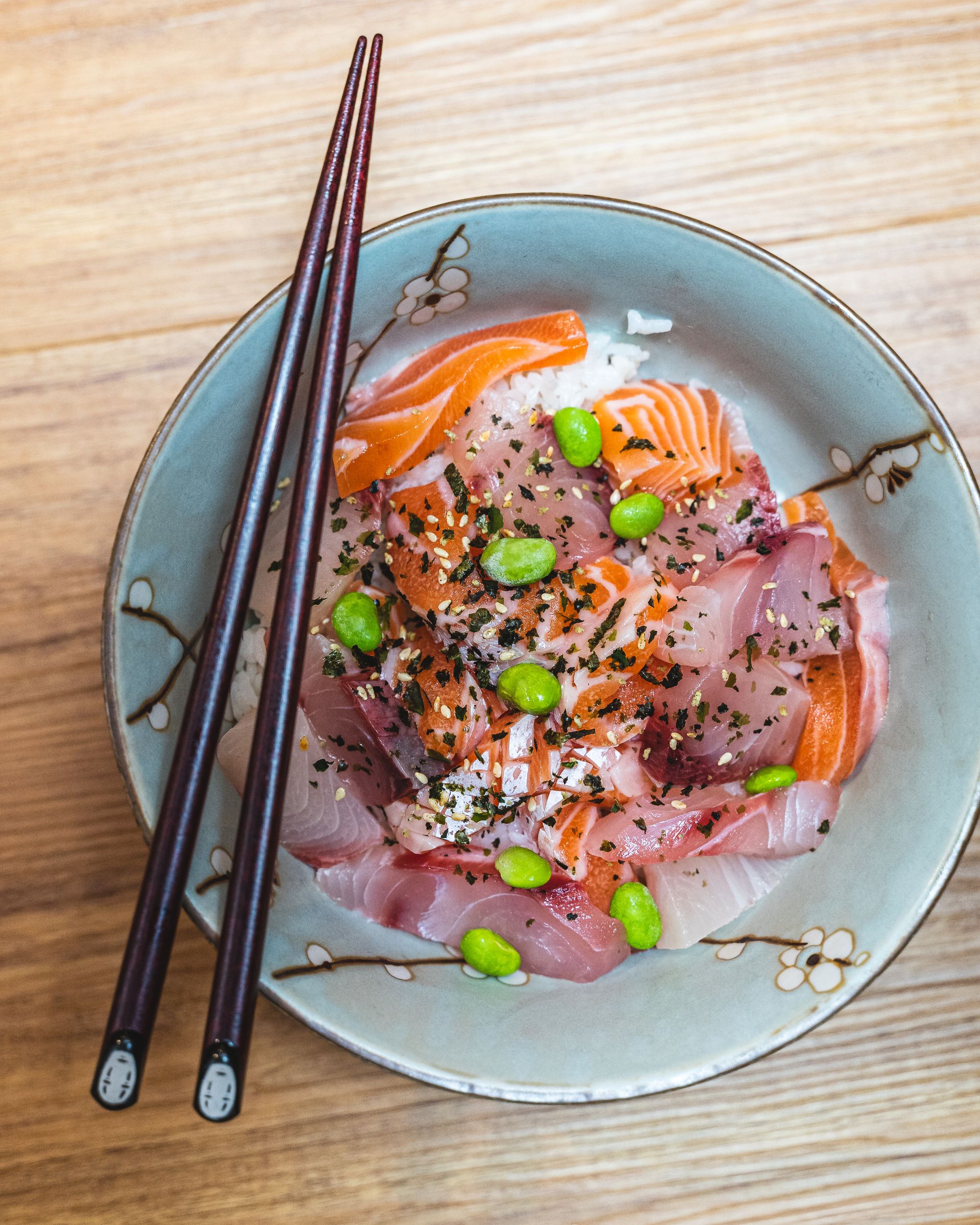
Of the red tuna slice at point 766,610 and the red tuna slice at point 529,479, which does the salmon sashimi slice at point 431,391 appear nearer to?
the red tuna slice at point 529,479

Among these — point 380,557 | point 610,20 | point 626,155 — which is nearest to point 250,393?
point 380,557

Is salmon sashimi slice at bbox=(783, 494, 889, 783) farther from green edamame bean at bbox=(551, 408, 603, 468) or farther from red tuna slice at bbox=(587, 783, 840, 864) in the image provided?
green edamame bean at bbox=(551, 408, 603, 468)

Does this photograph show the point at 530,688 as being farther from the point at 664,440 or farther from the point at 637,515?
the point at 664,440

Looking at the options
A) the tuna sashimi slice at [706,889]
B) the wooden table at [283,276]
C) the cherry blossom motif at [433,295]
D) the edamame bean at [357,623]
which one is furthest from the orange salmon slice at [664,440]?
the tuna sashimi slice at [706,889]

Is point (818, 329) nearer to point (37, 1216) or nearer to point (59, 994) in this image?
point (59, 994)

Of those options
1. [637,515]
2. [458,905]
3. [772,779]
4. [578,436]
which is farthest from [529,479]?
[458,905]

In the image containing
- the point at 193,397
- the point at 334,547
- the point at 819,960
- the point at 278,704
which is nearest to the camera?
the point at 278,704
